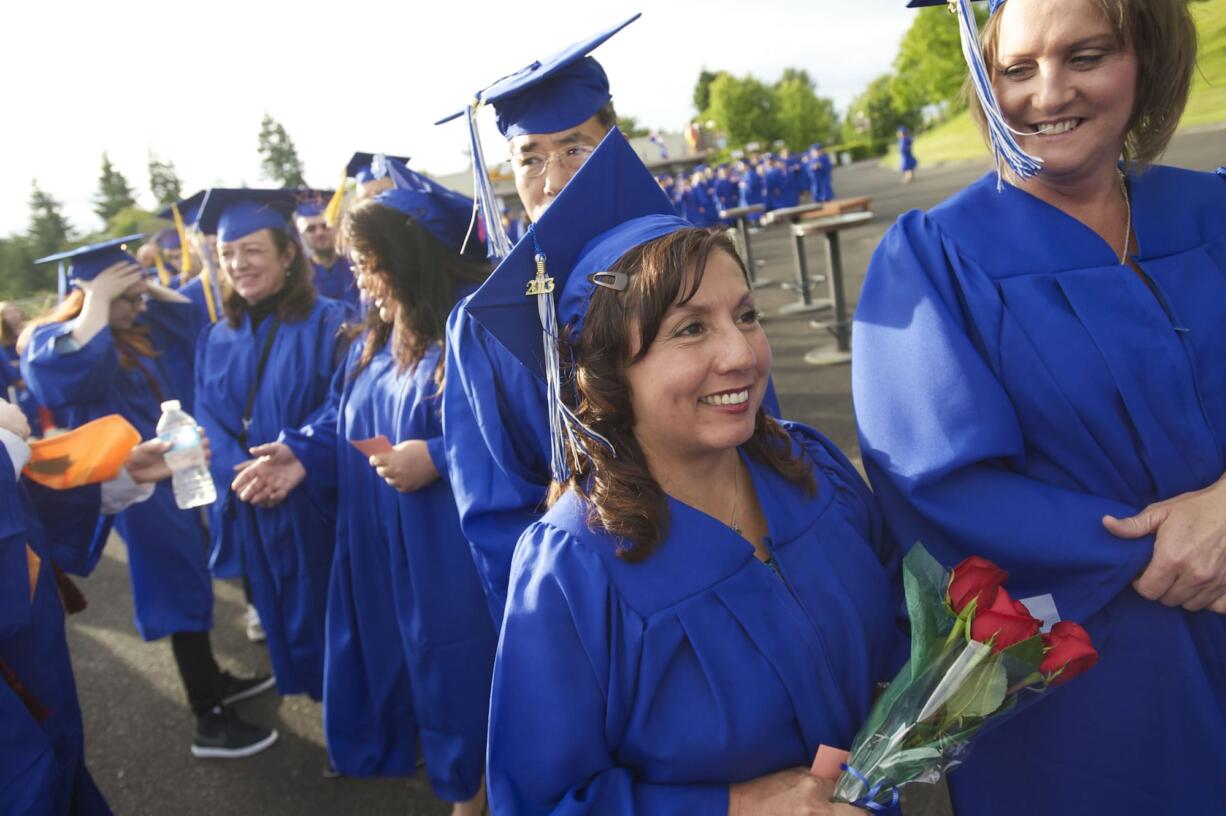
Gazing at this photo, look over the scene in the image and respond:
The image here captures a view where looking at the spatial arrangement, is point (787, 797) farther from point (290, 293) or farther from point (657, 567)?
point (290, 293)

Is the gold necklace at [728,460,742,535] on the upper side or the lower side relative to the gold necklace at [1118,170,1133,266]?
lower

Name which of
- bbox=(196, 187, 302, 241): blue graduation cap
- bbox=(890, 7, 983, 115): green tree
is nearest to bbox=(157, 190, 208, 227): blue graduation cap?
bbox=(196, 187, 302, 241): blue graduation cap

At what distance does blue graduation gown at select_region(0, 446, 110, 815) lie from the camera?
1981 mm

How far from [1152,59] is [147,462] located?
10.4 feet

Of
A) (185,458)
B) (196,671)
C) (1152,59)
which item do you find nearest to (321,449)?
(185,458)

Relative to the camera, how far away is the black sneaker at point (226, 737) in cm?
389

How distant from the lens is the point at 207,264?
4508 millimetres

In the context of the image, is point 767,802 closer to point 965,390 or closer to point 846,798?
point 846,798

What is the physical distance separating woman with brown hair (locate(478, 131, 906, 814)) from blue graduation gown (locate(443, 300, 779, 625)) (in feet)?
1.69

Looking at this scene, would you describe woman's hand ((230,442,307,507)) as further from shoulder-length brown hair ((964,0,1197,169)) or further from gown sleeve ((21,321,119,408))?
shoulder-length brown hair ((964,0,1197,169))

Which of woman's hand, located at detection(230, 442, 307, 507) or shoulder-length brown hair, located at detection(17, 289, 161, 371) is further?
shoulder-length brown hair, located at detection(17, 289, 161, 371)

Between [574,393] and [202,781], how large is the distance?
3.30 m

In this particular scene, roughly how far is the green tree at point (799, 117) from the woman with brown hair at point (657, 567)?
258ft

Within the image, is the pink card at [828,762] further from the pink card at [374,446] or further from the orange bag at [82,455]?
the orange bag at [82,455]
